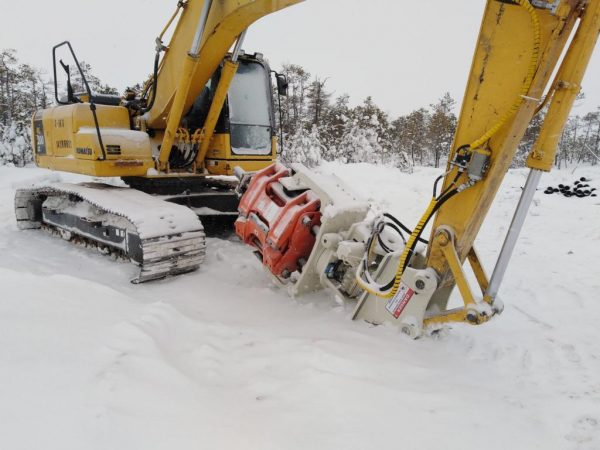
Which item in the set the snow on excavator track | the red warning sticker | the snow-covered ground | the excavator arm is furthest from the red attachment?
the red warning sticker

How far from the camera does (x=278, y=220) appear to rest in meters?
3.41

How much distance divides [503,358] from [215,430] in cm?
188

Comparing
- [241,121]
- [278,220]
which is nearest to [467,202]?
[278,220]

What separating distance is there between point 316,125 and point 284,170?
81.8ft

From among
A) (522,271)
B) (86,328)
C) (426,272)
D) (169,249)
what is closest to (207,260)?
(169,249)

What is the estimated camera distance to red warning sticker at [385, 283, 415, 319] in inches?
109

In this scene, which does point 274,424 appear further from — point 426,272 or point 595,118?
point 595,118

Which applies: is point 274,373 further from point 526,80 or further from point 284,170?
point 526,80

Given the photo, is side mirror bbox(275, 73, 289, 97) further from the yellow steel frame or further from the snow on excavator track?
the yellow steel frame

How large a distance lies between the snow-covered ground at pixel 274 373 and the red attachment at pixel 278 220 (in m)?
0.41

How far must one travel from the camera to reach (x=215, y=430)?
1.70 metres

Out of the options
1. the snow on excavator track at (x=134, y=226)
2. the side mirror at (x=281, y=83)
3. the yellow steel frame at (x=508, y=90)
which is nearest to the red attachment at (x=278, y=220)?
the snow on excavator track at (x=134, y=226)

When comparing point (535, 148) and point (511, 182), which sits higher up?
point (535, 148)

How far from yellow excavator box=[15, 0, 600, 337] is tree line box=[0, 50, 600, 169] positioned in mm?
15466
